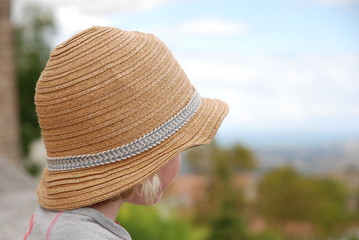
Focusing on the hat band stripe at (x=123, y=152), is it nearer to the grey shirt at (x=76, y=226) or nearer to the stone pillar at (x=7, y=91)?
the grey shirt at (x=76, y=226)

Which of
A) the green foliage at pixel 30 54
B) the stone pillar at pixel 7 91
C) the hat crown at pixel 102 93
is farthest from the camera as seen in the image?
the green foliage at pixel 30 54

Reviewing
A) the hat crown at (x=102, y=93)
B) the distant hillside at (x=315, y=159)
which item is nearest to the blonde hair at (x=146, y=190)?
the hat crown at (x=102, y=93)

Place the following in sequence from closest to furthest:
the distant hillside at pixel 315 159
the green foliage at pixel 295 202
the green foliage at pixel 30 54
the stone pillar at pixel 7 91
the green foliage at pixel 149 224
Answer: the green foliage at pixel 149 224 → the stone pillar at pixel 7 91 → the green foliage at pixel 30 54 → the green foliage at pixel 295 202 → the distant hillside at pixel 315 159

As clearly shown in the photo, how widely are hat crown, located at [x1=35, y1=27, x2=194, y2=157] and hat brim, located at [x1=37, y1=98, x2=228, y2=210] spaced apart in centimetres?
5

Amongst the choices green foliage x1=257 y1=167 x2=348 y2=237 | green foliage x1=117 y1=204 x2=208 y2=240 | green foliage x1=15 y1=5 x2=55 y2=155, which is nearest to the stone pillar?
green foliage x1=15 y1=5 x2=55 y2=155

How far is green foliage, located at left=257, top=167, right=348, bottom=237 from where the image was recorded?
38.8 meters

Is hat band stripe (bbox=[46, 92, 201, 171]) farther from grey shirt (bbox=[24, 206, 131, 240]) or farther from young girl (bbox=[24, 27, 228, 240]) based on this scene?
grey shirt (bbox=[24, 206, 131, 240])

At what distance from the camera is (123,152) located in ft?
4.35

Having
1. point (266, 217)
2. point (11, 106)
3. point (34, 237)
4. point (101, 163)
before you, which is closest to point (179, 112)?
point (101, 163)

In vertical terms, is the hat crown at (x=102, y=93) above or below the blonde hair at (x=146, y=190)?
above

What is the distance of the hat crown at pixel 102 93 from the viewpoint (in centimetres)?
132

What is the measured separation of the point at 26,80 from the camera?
48.3 ft

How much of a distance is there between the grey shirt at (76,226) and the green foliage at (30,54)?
12.1 m

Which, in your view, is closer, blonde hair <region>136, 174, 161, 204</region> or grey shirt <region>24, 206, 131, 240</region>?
grey shirt <region>24, 206, 131, 240</region>
